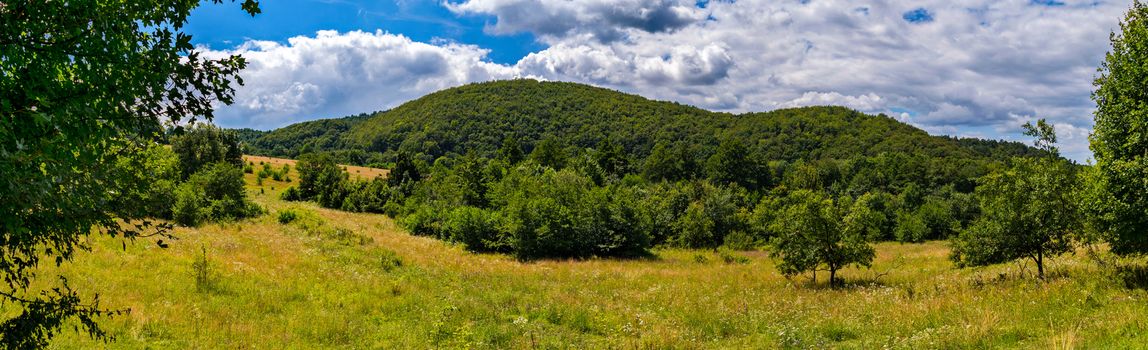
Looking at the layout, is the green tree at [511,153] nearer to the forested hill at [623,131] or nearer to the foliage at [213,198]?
the foliage at [213,198]

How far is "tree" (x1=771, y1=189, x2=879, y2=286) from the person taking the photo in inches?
899

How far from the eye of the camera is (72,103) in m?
3.96

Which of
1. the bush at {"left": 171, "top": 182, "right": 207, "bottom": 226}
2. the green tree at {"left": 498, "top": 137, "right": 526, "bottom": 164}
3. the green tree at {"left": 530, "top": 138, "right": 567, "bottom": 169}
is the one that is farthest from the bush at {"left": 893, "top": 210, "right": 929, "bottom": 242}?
the bush at {"left": 171, "top": 182, "right": 207, "bottom": 226}

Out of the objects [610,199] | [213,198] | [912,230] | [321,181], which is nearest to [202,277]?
[213,198]

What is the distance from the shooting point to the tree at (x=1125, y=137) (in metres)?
12.7

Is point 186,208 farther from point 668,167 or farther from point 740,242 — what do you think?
point 668,167

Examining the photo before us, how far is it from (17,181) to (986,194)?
2683 centimetres

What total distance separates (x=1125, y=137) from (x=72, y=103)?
827 inches

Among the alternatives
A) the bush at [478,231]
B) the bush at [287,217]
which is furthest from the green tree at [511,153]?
the bush at [287,217]

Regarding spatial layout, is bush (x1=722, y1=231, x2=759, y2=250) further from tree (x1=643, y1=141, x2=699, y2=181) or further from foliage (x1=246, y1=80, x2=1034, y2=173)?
foliage (x1=246, y1=80, x2=1034, y2=173)

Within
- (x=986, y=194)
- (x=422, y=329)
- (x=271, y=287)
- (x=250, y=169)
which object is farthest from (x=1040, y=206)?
(x=250, y=169)

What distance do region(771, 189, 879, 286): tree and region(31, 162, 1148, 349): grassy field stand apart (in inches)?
50.4

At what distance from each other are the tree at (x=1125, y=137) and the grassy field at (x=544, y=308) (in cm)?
172

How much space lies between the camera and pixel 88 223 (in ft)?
15.0
